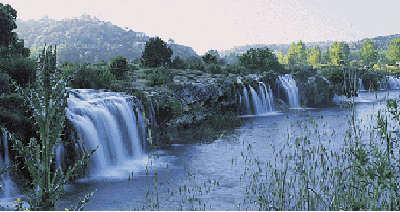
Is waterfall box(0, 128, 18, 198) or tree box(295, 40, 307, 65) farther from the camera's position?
tree box(295, 40, 307, 65)

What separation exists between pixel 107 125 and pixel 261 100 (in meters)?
16.7

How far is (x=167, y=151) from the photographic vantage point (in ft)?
48.4

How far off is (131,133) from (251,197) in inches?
322

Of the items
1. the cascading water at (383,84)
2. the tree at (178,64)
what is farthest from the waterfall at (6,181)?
the cascading water at (383,84)

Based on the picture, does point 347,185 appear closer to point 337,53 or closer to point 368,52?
point 337,53

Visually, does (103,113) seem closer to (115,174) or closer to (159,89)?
(115,174)

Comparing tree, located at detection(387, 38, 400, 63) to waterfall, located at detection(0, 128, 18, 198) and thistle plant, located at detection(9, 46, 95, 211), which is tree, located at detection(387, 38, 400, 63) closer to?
waterfall, located at detection(0, 128, 18, 198)

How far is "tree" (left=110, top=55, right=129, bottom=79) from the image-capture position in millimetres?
22641

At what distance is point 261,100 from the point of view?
28031 millimetres

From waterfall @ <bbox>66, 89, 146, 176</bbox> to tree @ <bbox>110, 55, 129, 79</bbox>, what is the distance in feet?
19.6

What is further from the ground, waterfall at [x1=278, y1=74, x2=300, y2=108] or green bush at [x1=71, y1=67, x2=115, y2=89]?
green bush at [x1=71, y1=67, x2=115, y2=89]

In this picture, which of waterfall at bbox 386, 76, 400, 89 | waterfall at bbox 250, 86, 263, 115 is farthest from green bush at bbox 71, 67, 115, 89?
waterfall at bbox 386, 76, 400, 89

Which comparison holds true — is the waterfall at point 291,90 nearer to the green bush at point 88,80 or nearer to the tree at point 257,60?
the tree at point 257,60

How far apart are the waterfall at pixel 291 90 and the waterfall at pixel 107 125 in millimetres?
18616
